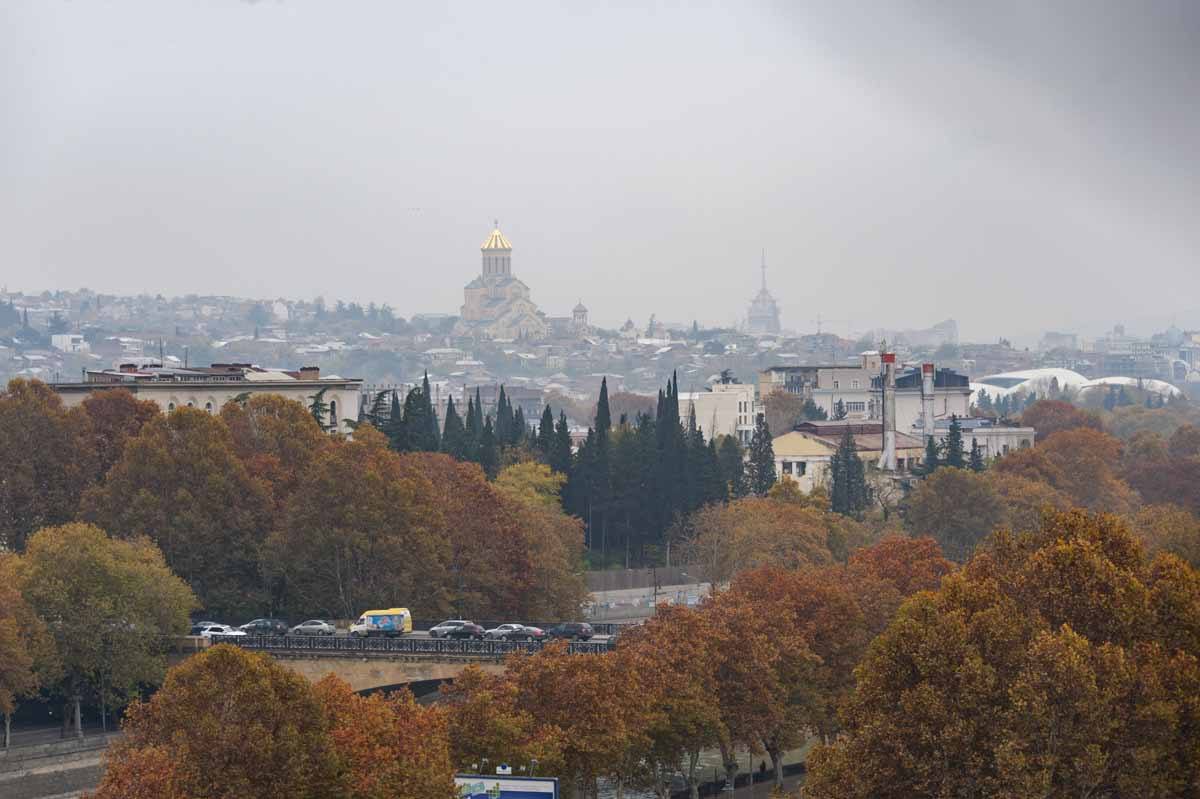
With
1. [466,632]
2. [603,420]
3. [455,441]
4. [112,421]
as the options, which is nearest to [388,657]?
[466,632]

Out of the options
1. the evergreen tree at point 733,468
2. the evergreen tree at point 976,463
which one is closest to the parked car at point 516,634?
the evergreen tree at point 733,468

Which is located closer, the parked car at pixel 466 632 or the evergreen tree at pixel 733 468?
the parked car at pixel 466 632

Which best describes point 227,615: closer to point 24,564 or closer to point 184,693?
point 24,564

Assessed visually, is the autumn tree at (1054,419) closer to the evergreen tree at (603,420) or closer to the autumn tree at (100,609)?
the evergreen tree at (603,420)

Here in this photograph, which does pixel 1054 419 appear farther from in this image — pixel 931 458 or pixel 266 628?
pixel 266 628

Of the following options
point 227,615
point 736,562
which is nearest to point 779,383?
point 736,562

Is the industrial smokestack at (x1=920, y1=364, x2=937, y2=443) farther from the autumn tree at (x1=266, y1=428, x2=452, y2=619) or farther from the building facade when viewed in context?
the autumn tree at (x1=266, y1=428, x2=452, y2=619)
